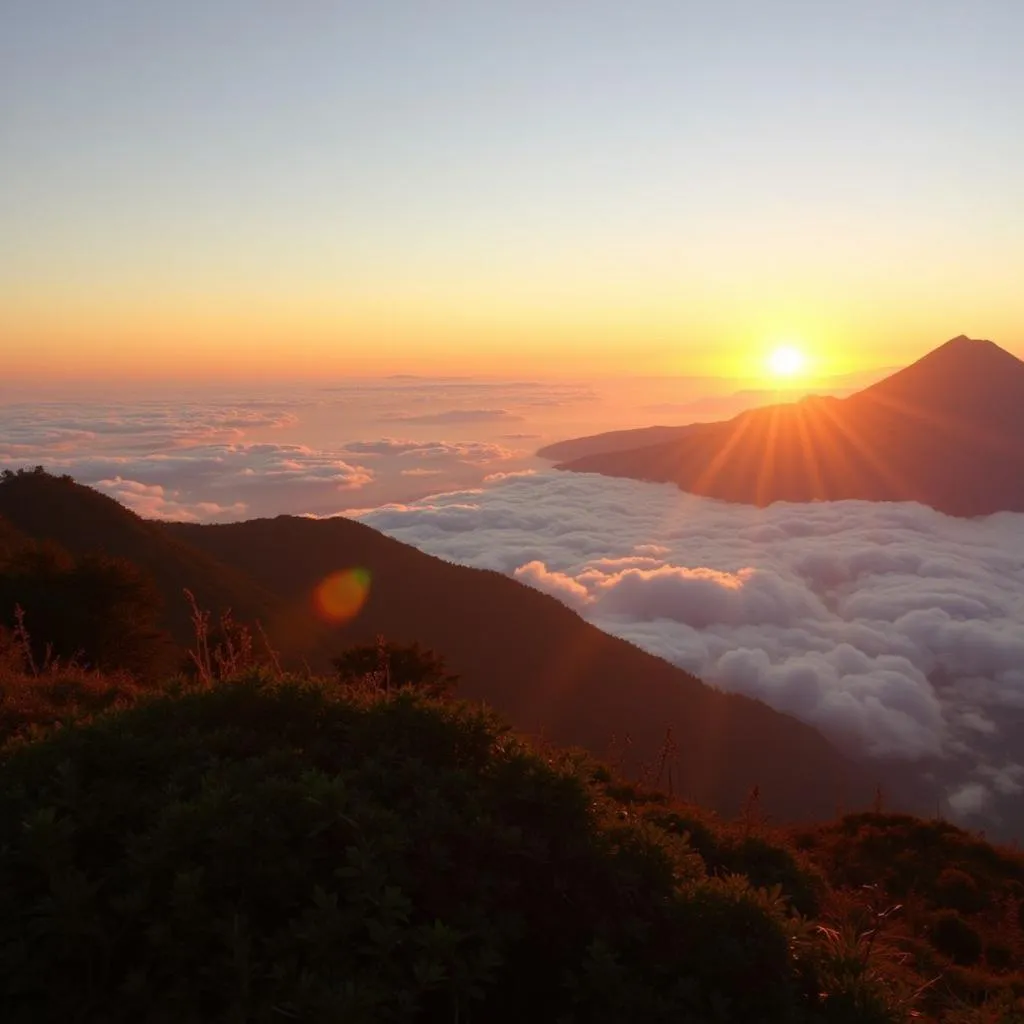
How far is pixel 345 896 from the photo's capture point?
362 centimetres

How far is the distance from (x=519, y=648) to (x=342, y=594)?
1515cm

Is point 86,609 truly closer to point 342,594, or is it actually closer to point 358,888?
point 358,888

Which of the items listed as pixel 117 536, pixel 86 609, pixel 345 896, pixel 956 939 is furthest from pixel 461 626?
pixel 345 896

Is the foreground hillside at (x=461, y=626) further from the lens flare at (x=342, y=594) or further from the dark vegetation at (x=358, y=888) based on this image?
the dark vegetation at (x=358, y=888)

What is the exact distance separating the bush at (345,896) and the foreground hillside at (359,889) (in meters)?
0.01

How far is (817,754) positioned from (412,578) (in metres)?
54.7

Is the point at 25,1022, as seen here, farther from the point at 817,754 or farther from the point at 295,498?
the point at 295,498

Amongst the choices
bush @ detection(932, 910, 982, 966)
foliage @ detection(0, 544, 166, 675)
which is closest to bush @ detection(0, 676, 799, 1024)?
bush @ detection(932, 910, 982, 966)

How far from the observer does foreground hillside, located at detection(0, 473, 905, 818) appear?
5016cm

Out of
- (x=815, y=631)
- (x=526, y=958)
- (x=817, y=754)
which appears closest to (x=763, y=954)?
(x=526, y=958)

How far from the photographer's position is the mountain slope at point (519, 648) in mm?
60531

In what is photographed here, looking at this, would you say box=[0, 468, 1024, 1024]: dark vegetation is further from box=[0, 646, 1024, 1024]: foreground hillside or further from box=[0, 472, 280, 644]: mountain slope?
box=[0, 472, 280, 644]: mountain slope

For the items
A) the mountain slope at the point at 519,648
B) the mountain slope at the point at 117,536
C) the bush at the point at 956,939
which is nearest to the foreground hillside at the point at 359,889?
the bush at the point at 956,939

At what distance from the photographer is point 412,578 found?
232ft
